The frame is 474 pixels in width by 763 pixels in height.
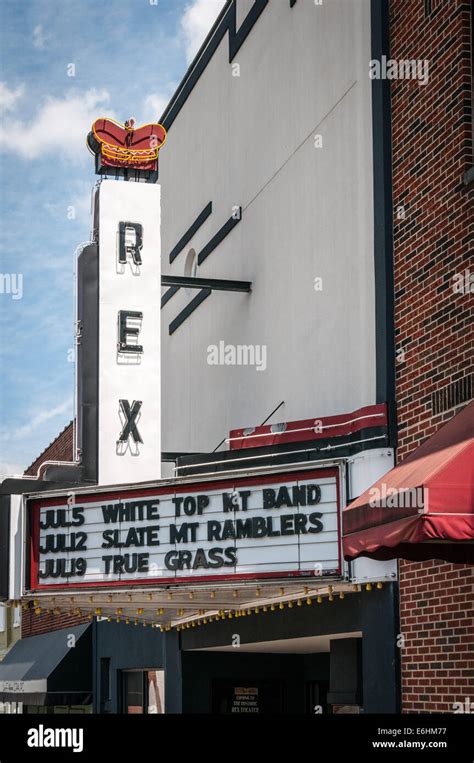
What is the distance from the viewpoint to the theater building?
37.8ft

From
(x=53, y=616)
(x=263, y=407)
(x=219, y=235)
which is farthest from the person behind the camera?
(x=53, y=616)

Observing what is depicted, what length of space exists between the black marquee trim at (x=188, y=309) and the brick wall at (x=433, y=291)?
691cm

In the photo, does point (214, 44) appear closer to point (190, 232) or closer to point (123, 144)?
point (190, 232)

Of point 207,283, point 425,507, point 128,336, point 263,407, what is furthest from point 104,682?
point 425,507

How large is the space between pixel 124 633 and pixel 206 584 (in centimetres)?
831

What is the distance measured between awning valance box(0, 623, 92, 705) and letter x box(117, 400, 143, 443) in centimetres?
867

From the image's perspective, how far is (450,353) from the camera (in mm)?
10875

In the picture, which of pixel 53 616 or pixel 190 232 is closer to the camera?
pixel 190 232

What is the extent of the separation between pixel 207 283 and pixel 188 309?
3513 mm

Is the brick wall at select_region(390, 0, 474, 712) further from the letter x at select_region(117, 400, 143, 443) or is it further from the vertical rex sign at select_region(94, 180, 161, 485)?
the letter x at select_region(117, 400, 143, 443)

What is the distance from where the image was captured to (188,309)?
1992cm

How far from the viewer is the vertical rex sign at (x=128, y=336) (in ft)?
47.5

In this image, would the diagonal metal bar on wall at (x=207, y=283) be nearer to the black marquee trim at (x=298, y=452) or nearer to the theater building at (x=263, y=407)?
the theater building at (x=263, y=407)

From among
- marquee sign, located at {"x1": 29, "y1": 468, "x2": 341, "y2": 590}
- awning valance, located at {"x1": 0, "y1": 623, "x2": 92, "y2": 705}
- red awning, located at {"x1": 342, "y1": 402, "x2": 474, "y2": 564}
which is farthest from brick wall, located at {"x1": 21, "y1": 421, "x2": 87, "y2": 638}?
red awning, located at {"x1": 342, "y1": 402, "x2": 474, "y2": 564}
